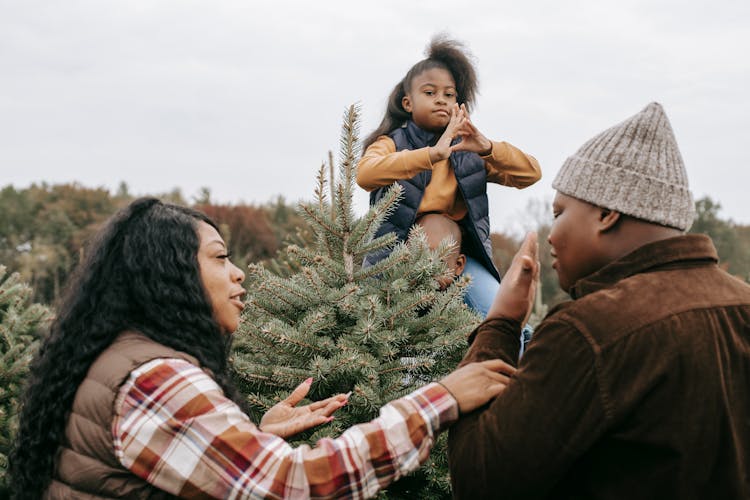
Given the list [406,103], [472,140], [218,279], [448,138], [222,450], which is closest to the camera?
[222,450]

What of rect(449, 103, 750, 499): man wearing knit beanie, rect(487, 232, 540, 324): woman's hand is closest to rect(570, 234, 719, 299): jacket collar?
rect(449, 103, 750, 499): man wearing knit beanie

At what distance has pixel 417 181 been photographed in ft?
13.7

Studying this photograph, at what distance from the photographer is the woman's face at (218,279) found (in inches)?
103

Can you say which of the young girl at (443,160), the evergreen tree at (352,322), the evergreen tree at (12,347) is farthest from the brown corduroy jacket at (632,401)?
the evergreen tree at (12,347)

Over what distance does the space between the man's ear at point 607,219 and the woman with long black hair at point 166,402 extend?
55 cm

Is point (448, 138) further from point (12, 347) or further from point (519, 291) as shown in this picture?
point (12, 347)

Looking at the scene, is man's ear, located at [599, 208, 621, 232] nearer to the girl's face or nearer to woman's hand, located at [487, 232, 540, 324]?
woman's hand, located at [487, 232, 540, 324]

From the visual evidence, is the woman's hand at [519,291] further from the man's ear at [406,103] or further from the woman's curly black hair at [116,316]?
the man's ear at [406,103]

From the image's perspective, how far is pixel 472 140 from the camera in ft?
13.3

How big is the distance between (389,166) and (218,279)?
5.24 feet

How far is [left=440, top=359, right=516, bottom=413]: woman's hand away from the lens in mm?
2254

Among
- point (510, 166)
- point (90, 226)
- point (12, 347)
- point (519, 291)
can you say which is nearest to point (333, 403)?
point (519, 291)

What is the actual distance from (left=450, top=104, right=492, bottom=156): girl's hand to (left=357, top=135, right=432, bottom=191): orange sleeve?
25 centimetres

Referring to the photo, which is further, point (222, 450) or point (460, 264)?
point (460, 264)
